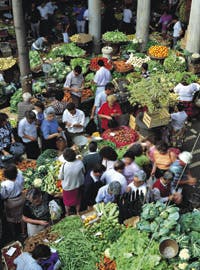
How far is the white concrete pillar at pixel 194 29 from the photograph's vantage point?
12.2 metres

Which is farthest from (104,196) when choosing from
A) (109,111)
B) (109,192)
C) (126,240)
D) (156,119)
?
(156,119)

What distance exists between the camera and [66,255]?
6199mm

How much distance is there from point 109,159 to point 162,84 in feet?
8.36

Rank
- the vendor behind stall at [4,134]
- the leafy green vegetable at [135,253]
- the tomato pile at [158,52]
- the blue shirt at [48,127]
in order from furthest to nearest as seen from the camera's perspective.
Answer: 1. the tomato pile at [158,52]
2. the blue shirt at [48,127]
3. the vendor behind stall at [4,134]
4. the leafy green vegetable at [135,253]

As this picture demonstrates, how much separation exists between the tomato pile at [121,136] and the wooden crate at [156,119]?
41cm

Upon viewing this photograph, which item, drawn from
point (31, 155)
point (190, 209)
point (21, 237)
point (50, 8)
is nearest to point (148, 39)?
point (50, 8)

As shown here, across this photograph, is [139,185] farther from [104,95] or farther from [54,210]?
[104,95]

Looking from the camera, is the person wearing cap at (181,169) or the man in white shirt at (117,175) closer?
the man in white shirt at (117,175)

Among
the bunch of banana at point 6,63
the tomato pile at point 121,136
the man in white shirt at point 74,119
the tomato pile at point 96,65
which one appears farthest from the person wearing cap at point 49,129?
the bunch of banana at point 6,63

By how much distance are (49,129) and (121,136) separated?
5.49ft

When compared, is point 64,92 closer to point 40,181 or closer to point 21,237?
point 40,181

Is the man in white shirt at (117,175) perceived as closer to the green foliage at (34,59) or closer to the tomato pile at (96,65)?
the tomato pile at (96,65)

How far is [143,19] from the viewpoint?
13594 millimetres

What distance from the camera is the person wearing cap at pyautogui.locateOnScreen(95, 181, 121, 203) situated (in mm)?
6594
